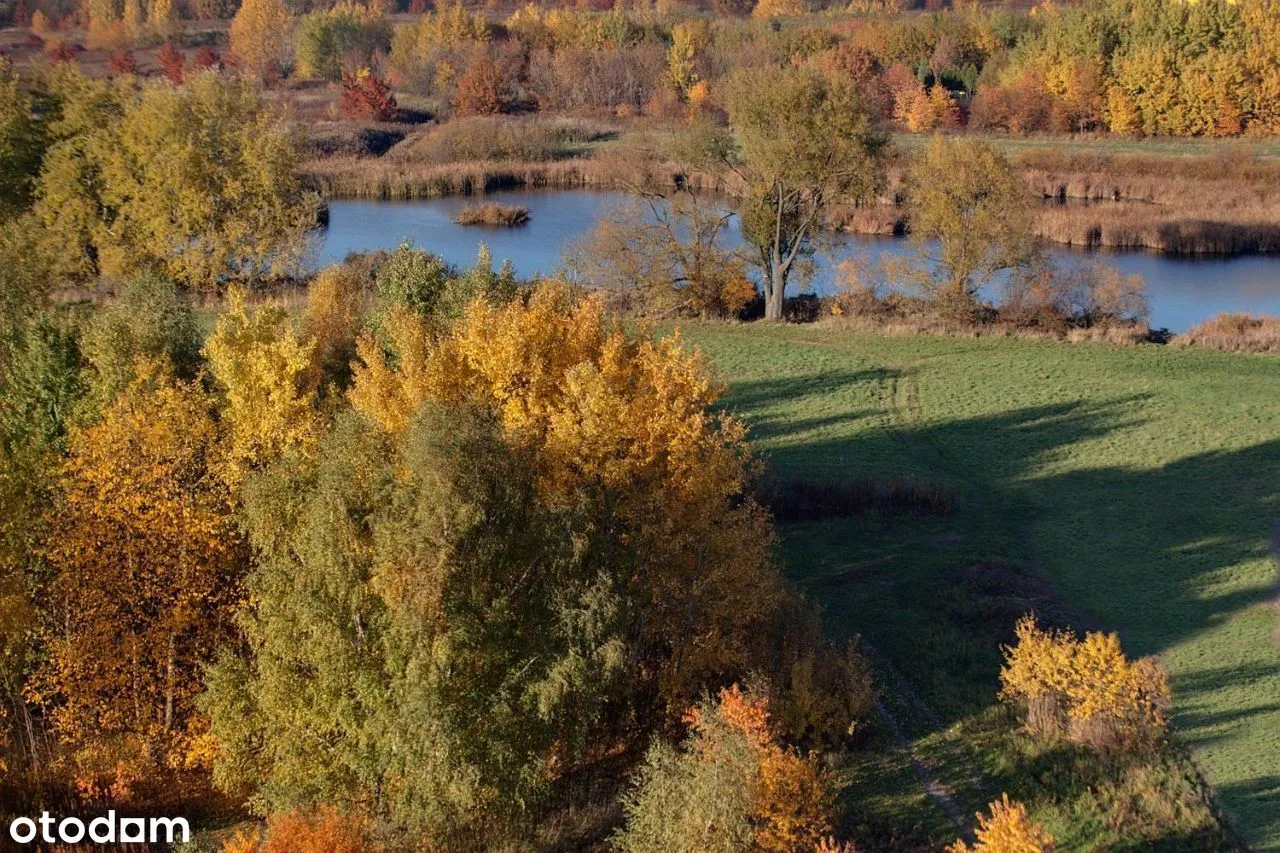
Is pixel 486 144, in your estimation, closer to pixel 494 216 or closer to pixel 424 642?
pixel 494 216

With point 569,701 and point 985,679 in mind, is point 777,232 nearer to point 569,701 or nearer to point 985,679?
point 985,679

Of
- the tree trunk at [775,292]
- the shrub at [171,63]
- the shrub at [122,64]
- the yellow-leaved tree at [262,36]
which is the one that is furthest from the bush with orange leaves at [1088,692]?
the yellow-leaved tree at [262,36]

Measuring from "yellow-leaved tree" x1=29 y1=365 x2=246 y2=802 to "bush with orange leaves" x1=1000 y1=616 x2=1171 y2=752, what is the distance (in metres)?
14.0

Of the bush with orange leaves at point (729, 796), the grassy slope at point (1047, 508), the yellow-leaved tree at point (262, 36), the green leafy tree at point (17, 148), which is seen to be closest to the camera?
the bush with orange leaves at point (729, 796)

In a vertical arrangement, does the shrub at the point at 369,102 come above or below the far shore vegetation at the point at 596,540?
above

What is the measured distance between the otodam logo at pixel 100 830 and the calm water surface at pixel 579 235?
3181cm

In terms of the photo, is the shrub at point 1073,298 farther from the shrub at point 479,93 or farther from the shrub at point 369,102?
the shrub at point 479,93

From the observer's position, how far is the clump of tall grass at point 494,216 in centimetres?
6825

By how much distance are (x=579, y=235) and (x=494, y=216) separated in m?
7.44

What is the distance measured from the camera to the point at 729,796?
675 inches

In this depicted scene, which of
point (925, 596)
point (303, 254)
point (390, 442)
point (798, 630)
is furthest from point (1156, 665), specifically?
point (303, 254)

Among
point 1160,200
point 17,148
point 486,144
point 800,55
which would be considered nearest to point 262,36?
point 800,55

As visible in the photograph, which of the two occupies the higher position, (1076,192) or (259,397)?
(259,397)

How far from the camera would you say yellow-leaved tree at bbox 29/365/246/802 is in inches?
838
